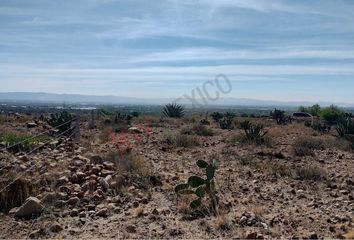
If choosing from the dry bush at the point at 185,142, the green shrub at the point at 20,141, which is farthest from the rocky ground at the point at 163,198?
the dry bush at the point at 185,142

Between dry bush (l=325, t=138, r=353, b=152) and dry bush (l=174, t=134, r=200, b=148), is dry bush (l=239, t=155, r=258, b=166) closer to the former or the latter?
dry bush (l=174, t=134, r=200, b=148)

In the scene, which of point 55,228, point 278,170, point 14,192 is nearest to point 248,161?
point 278,170

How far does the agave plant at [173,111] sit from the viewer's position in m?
29.9

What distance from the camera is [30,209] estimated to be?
6.37 meters

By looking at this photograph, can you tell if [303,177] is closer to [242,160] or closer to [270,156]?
[242,160]

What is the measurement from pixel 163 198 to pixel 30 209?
221 cm

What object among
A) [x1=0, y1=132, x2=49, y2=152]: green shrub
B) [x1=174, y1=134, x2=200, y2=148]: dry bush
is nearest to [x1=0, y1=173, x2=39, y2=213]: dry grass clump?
[x1=0, y1=132, x2=49, y2=152]: green shrub

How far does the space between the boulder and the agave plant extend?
23.5 metres

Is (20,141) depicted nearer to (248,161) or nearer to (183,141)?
(183,141)

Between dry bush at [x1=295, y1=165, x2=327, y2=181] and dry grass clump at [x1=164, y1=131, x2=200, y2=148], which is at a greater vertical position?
dry grass clump at [x1=164, y1=131, x2=200, y2=148]

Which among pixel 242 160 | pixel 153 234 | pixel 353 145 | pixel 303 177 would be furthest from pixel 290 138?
pixel 153 234

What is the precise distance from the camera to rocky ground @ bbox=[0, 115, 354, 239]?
5.80 meters

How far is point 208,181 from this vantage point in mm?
7172

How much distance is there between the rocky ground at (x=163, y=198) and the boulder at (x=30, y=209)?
0.6 inches
